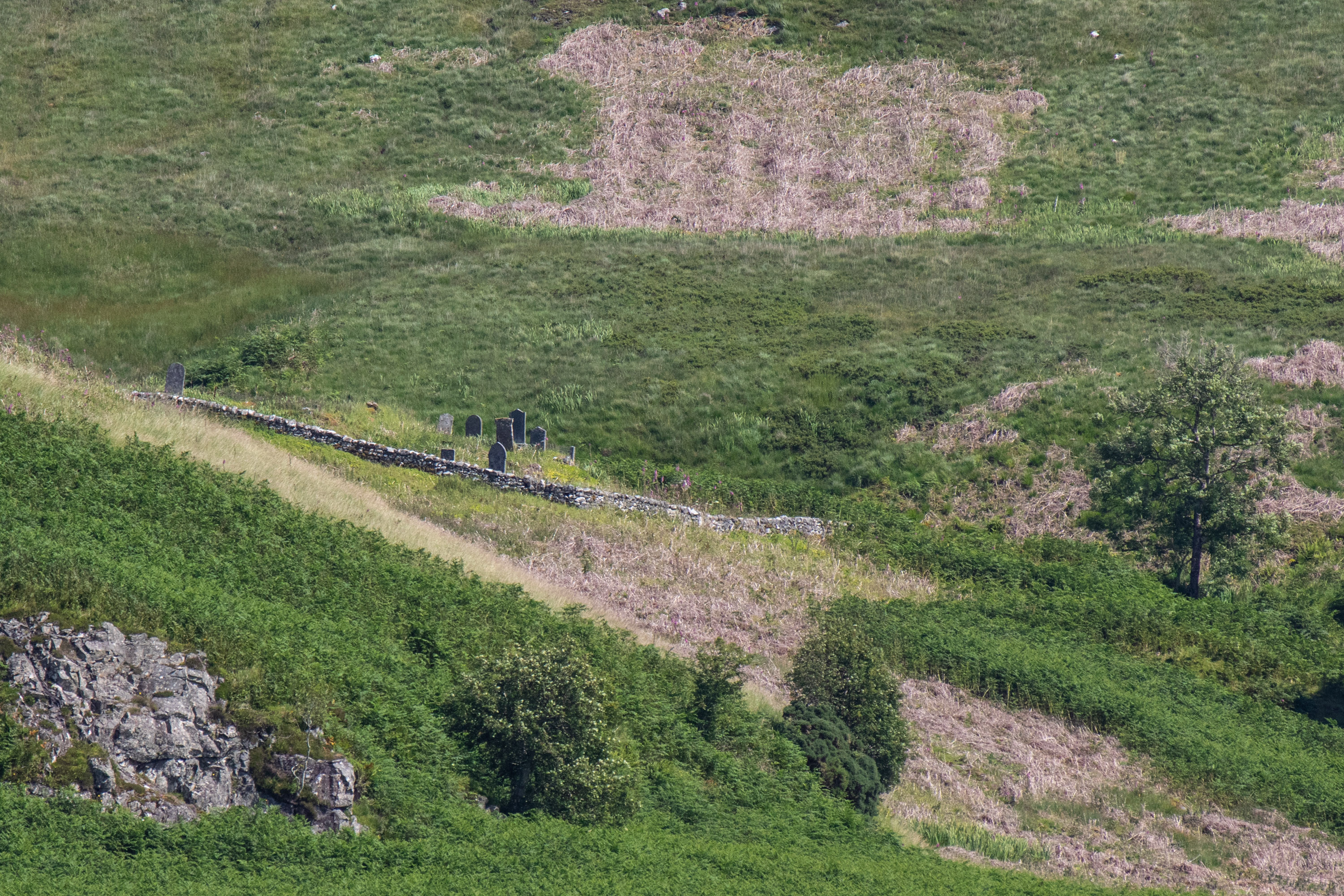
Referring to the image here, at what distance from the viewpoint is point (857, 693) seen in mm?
21625

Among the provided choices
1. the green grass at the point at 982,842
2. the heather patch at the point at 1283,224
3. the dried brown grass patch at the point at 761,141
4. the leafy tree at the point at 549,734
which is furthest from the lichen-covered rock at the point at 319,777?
the heather patch at the point at 1283,224

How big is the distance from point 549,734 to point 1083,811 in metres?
10.4

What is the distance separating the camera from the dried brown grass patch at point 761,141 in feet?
200

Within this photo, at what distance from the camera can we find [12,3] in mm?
79125

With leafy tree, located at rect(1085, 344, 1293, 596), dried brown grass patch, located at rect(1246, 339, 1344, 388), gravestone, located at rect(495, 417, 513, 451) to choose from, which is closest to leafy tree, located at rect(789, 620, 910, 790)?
leafy tree, located at rect(1085, 344, 1293, 596)

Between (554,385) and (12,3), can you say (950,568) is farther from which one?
(12,3)

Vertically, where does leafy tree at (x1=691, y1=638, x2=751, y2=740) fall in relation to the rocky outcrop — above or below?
below

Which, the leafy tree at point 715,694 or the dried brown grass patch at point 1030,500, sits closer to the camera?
the leafy tree at point 715,694

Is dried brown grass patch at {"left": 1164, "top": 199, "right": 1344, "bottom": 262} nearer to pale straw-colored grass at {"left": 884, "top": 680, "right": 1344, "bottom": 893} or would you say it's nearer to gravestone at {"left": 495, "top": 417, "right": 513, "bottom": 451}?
gravestone at {"left": 495, "top": 417, "right": 513, "bottom": 451}

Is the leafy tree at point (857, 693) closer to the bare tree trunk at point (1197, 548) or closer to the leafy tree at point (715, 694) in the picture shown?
the leafy tree at point (715, 694)

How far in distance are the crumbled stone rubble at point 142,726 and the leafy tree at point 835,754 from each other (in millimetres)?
8214

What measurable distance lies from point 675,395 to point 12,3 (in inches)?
2411

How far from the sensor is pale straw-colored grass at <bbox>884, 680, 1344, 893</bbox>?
19.8 m

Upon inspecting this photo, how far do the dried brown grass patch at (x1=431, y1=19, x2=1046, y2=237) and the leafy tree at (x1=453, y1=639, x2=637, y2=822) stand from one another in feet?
147
